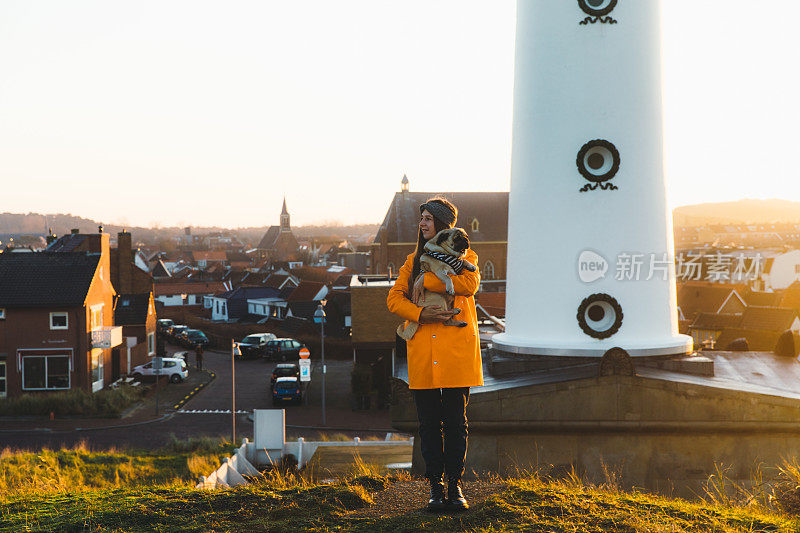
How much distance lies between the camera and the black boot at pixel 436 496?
5.75m

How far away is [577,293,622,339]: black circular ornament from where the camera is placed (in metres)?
13.5

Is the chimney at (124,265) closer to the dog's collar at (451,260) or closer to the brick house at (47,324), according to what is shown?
the brick house at (47,324)

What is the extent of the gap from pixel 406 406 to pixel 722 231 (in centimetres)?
11579

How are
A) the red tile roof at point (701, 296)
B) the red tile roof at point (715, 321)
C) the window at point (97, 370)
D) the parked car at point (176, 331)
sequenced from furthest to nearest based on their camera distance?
the parked car at point (176, 331), the red tile roof at point (701, 296), the red tile roof at point (715, 321), the window at point (97, 370)

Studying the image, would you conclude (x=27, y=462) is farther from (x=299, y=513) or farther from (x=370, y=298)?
(x=370, y=298)

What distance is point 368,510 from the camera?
593cm

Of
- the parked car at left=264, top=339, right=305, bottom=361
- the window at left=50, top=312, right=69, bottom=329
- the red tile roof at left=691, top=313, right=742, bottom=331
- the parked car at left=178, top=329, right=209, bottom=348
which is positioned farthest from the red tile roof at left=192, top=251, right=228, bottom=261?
the window at left=50, top=312, right=69, bottom=329

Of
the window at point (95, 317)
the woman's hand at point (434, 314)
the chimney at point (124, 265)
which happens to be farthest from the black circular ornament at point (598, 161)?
the chimney at point (124, 265)

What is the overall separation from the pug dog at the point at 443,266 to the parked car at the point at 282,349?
48761 mm

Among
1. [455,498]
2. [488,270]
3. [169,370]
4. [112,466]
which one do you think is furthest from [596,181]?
[488,270]

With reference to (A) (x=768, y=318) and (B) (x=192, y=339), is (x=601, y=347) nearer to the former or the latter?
(A) (x=768, y=318)

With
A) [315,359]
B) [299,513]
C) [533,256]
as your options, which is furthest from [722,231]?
[299,513]

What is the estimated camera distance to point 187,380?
45188 mm

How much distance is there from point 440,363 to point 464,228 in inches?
2544
